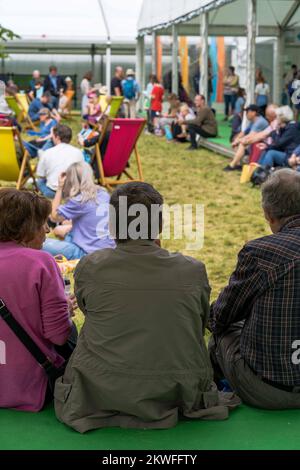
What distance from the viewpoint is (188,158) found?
46.4 feet

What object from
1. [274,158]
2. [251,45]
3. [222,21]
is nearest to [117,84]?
[222,21]

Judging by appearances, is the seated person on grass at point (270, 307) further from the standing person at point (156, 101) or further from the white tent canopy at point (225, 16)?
the standing person at point (156, 101)

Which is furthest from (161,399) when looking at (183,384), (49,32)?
(49,32)

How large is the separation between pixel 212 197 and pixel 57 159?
229cm

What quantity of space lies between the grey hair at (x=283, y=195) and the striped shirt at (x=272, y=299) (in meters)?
0.05

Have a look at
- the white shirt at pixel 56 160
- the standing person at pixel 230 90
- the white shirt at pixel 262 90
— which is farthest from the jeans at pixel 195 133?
the white shirt at pixel 56 160

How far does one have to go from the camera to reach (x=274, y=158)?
34.3 ft

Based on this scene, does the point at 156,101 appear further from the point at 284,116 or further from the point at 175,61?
the point at 284,116

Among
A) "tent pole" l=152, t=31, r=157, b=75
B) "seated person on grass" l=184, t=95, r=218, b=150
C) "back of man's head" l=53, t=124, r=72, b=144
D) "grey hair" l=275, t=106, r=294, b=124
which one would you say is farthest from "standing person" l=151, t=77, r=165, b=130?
"back of man's head" l=53, t=124, r=72, b=144

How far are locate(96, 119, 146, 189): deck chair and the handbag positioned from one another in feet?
21.7

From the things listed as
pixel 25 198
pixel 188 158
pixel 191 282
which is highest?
pixel 25 198

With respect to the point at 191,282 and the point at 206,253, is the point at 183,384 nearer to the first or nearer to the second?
the point at 191,282

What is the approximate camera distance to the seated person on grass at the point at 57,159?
8438mm
